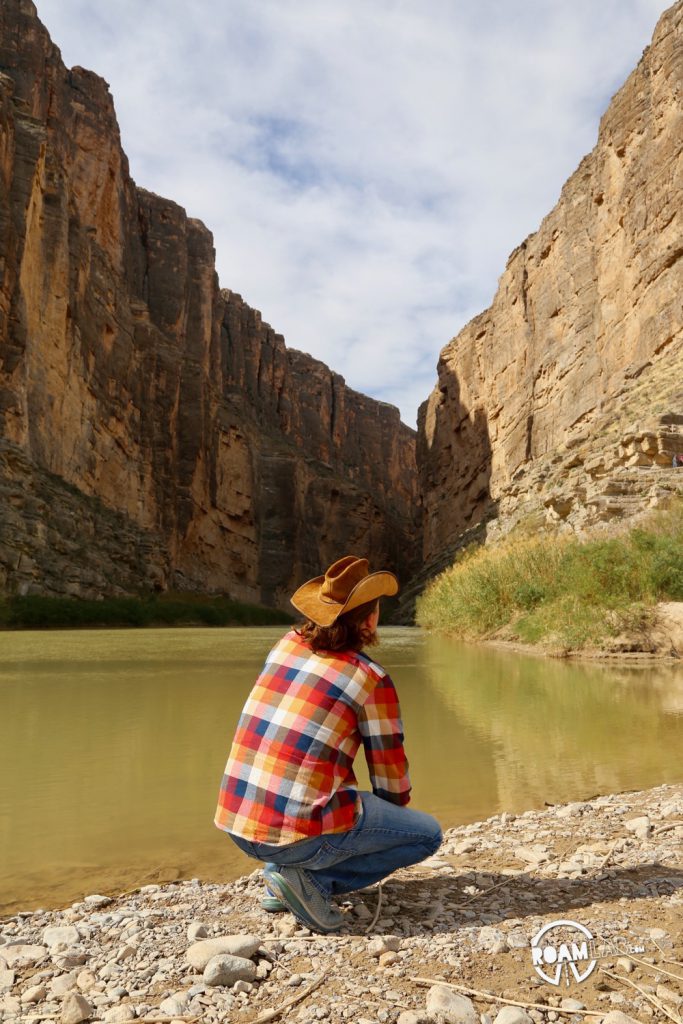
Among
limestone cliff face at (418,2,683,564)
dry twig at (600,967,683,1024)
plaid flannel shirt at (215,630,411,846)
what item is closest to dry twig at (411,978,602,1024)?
dry twig at (600,967,683,1024)

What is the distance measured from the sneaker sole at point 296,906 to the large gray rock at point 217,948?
0.90 ft

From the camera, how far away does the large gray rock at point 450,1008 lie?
1896 millimetres

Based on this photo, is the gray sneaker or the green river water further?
the green river water

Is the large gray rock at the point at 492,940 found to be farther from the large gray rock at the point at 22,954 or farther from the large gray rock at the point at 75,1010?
the large gray rock at the point at 22,954

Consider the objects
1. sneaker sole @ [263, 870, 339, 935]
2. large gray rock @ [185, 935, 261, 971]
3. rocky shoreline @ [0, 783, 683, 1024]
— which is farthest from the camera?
sneaker sole @ [263, 870, 339, 935]

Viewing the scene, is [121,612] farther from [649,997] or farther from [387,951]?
[649,997]

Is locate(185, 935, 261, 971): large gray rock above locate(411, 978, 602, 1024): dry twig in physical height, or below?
above

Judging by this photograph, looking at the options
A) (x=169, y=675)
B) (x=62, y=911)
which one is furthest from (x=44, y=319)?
(x=62, y=911)

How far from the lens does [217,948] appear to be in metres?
2.23

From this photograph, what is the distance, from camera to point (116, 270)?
48.7m

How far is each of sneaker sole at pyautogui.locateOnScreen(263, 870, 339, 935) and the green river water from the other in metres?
0.72

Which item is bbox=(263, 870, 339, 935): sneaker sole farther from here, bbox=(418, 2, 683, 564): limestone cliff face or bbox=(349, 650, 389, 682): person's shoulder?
bbox=(418, 2, 683, 564): limestone cliff face

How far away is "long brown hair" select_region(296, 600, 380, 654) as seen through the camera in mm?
2752

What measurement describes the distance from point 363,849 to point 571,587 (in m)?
12.3
